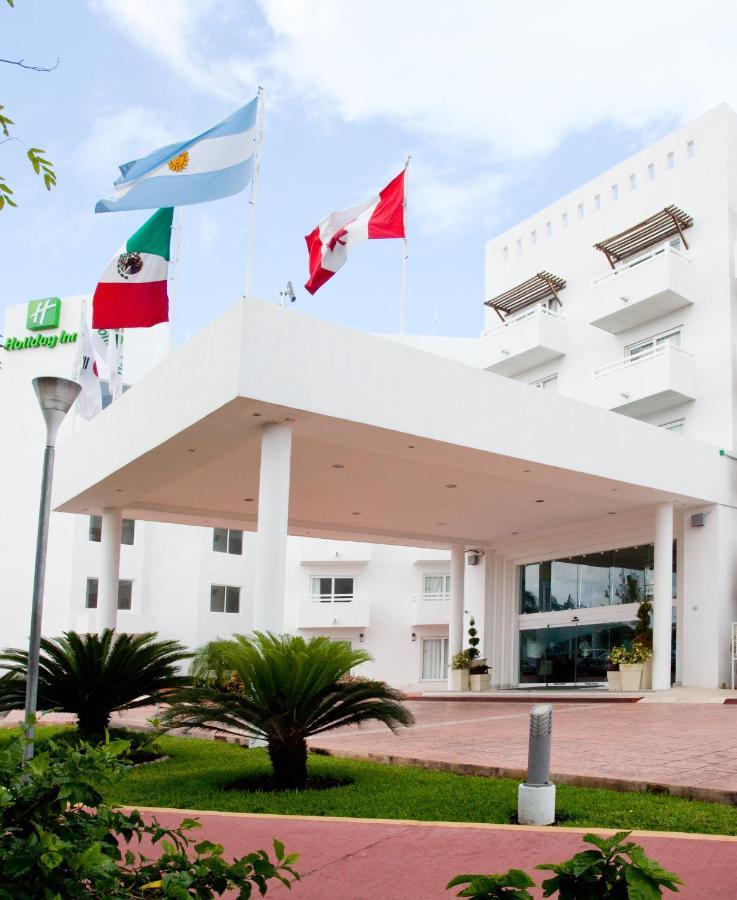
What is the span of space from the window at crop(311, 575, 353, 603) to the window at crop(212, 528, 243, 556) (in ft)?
10.9

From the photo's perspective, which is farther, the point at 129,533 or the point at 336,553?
the point at 336,553

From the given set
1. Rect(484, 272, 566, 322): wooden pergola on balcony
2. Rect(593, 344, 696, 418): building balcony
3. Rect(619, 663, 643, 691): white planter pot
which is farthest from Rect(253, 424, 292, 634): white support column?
Rect(484, 272, 566, 322): wooden pergola on balcony

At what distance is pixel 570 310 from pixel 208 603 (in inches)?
675

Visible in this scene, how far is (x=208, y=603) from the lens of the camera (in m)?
34.7

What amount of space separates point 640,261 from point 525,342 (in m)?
3.90

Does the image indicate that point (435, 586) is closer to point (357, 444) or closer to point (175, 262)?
point (357, 444)

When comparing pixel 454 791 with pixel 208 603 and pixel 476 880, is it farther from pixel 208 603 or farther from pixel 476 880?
pixel 208 603

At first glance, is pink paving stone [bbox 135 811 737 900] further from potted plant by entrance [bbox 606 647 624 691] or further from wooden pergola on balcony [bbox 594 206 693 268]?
wooden pergola on balcony [bbox 594 206 693 268]

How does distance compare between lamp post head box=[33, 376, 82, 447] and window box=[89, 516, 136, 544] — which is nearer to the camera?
lamp post head box=[33, 376, 82, 447]

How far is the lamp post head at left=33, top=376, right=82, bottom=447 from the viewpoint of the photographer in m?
8.83

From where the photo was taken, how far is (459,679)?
25203mm

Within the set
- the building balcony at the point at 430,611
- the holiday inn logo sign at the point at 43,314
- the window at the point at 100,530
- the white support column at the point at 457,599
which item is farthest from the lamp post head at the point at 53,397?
the building balcony at the point at 430,611

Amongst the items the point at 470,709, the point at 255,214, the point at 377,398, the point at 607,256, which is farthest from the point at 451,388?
the point at 607,256

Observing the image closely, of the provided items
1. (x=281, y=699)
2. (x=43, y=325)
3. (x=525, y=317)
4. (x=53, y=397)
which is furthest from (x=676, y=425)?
(x=43, y=325)
